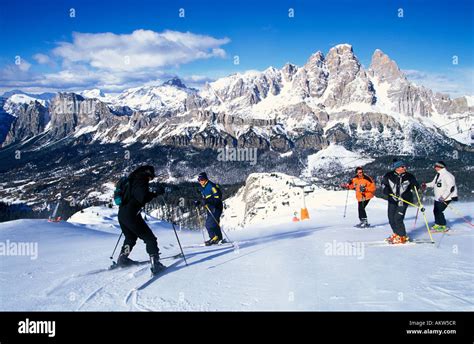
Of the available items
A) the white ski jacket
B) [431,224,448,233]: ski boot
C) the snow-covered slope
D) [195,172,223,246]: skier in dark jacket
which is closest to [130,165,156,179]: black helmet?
the snow-covered slope

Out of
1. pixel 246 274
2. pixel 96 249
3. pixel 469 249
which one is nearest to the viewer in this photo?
pixel 246 274

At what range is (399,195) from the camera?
39.9ft

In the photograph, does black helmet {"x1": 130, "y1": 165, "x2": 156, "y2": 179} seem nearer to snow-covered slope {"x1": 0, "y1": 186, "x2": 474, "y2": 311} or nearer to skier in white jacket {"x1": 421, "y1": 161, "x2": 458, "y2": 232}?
snow-covered slope {"x1": 0, "y1": 186, "x2": 474, "y2": 311}

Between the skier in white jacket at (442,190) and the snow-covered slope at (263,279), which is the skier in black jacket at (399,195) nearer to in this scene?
the snow-covered slope at (263,279)

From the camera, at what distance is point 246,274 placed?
29.1 ft

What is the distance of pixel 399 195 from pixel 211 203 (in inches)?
280

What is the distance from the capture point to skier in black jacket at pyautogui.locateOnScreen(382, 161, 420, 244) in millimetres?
12203

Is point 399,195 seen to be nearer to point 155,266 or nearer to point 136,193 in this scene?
point 155,266

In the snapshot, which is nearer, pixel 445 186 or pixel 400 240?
pixel 400 240

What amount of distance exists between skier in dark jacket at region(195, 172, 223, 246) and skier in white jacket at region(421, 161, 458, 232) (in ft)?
26.1

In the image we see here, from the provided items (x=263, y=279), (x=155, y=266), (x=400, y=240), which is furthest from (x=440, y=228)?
(x=155, y=266)
